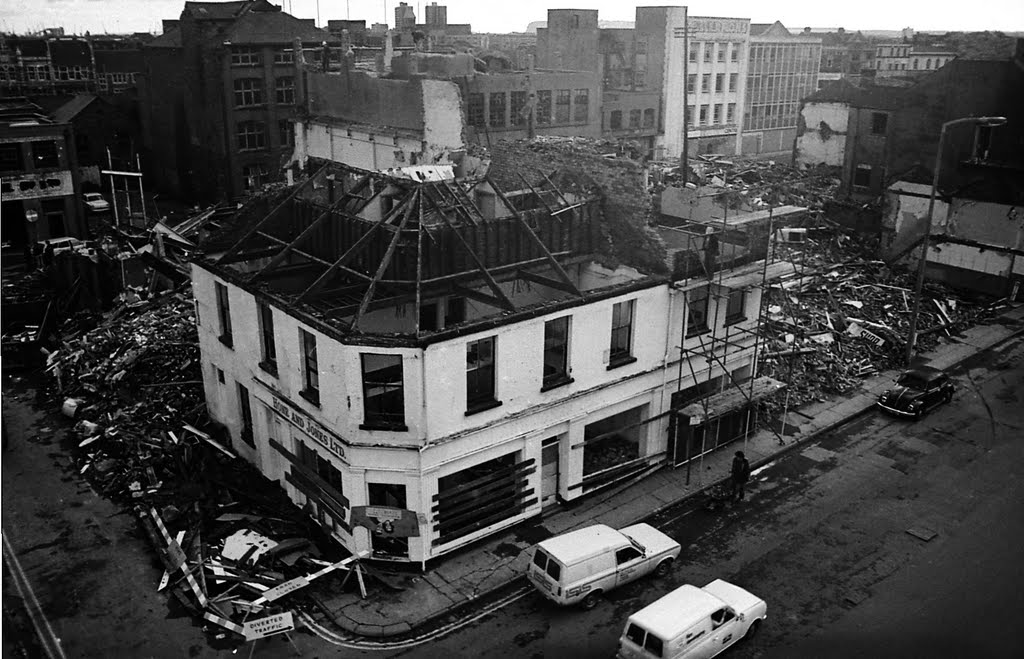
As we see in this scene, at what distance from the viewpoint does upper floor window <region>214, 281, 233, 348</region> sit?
2672 cm

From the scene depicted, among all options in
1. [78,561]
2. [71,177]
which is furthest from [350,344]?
[71,177]

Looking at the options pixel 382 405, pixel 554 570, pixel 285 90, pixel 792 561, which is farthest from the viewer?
pixel 285 90

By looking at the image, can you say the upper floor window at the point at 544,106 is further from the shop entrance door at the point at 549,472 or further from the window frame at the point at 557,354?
the shop entrance door at the point at 549,472

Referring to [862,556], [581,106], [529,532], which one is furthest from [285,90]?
[862,556]

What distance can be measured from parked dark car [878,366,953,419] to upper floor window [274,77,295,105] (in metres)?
46.6

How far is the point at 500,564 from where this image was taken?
22.4m

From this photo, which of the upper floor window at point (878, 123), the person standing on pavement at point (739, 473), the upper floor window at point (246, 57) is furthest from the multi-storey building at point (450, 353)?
the upper floor window at point (246, 57)

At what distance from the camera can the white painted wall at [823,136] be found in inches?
2392

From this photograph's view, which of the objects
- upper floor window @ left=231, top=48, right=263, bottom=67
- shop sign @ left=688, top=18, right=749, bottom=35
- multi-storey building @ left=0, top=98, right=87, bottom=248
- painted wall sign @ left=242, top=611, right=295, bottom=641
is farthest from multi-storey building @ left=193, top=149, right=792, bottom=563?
shop sign @ left=688, top=18, right=749, bottom=35

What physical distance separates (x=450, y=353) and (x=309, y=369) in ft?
14.4

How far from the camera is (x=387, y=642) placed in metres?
19.6

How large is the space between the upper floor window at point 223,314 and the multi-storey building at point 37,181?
28963mm

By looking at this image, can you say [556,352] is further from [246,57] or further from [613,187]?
[246,57]

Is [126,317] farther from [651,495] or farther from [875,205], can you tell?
[875,205]
